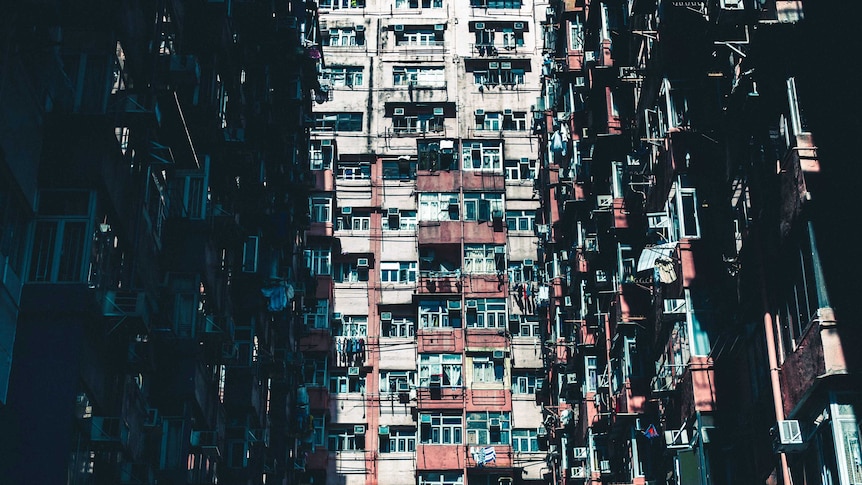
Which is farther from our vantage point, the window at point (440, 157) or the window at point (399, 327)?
the window at point (440, 157)

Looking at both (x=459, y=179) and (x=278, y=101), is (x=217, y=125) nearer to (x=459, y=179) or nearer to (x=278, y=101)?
(x=278, y=101)

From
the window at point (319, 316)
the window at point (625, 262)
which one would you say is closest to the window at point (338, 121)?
the window at point (319, 316)

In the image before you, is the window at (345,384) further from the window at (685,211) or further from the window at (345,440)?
the window at (685,211)

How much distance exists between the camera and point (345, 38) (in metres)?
57.7

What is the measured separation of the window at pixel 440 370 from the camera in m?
48.1

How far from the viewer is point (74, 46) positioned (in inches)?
849

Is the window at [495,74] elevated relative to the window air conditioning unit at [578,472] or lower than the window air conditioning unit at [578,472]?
elevated

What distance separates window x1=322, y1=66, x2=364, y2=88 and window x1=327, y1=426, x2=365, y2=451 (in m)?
17.2

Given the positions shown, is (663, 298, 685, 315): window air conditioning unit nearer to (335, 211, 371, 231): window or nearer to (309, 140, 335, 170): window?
(335, 211, 371, 231): window

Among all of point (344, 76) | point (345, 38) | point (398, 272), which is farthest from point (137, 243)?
point (345, 38)

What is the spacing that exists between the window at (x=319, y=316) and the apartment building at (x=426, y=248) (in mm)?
60

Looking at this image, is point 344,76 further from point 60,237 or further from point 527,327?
point 60,237

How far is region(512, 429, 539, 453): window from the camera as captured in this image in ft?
159

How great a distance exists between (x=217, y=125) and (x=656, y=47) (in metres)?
11.2
